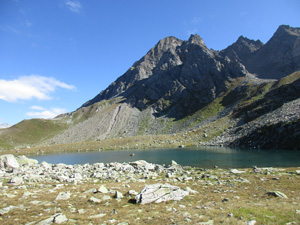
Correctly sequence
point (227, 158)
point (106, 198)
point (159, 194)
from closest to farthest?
1. point (159, 194)
2. point (106, 198)
3. point (227, 158)

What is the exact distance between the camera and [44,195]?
16547 millimetres

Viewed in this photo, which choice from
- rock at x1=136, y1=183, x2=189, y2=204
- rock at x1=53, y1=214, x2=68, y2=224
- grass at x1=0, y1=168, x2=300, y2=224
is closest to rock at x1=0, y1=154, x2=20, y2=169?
grass at x1=0, y1=168, x2=300, y2=224

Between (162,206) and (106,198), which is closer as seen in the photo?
(162,206)

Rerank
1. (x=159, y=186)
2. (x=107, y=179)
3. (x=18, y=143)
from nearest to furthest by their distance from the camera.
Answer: (x=159, y=186) → (x=107, y=179) → (x=18, y=143)

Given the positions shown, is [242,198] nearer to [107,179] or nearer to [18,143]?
[107,179]

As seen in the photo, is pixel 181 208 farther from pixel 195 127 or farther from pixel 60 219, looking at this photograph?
pixel 195 127

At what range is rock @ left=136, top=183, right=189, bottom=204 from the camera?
45.4 ft

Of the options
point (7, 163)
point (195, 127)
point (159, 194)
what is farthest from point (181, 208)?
point (195, 127)

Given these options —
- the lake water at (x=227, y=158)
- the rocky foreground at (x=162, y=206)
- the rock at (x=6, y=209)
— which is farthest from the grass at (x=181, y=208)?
the lake water at (x=227, y=158)

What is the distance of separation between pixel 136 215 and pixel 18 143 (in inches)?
9115

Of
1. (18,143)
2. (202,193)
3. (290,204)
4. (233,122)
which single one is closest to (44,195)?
(202,193)

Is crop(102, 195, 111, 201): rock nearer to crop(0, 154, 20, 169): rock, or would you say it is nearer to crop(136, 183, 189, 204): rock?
crop(136, 183, 189, 204): rock

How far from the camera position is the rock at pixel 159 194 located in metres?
13.8

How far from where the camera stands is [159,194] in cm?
1436
